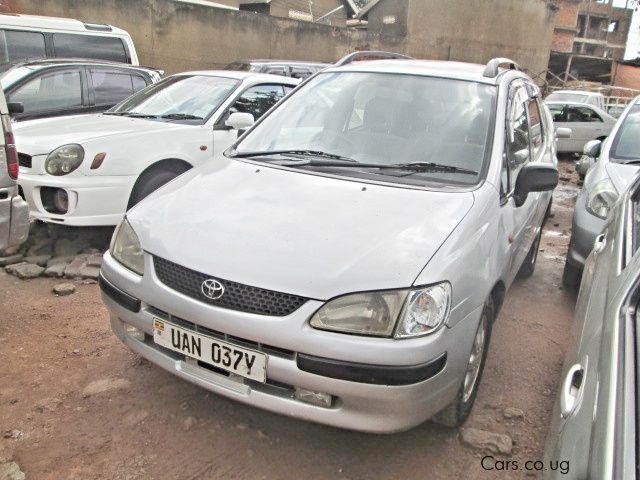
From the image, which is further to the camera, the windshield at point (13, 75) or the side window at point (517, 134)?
the windshield at point (13, 75)

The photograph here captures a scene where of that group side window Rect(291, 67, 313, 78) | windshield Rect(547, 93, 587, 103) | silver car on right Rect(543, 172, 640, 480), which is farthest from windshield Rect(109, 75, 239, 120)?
windshield Rect(547, 93, 587, 103)

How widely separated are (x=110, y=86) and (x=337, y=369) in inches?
232

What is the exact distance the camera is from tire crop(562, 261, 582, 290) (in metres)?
4.34

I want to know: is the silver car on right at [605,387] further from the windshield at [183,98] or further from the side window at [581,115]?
→ the side window at [581,115]

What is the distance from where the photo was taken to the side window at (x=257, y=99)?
5.52m

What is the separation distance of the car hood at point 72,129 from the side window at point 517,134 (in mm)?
2985

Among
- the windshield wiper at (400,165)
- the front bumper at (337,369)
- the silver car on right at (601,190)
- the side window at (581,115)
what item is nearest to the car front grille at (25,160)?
the windshield wiper at (400,165)

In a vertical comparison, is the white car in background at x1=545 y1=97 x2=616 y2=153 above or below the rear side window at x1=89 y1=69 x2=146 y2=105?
below

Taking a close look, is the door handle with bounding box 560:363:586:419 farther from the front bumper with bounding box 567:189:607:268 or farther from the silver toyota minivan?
the front bumper with bounding box 567:189:607:268

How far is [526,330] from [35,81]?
5.65 metres

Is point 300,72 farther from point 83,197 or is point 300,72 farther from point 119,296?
point 119,296

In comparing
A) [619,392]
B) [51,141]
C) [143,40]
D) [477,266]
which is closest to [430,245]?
[477,266]

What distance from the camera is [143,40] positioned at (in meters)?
13.8

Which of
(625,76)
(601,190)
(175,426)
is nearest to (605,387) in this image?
(175,426)
